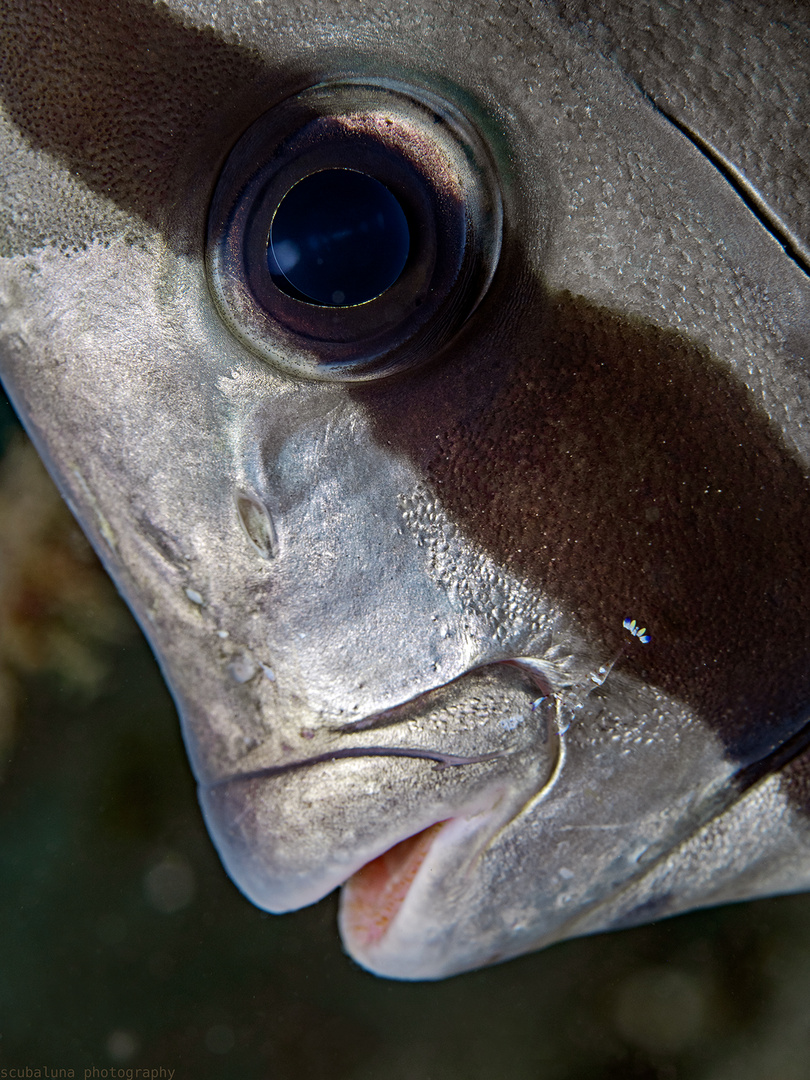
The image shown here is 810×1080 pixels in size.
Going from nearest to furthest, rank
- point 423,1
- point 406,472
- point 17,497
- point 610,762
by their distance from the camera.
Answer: point 423,1
point 406,472
point 610,762
point 17,497

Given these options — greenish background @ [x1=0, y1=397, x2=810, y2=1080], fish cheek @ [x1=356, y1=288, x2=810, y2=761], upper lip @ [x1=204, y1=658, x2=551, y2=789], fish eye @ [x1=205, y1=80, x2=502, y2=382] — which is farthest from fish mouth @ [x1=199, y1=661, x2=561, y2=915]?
greenish background @ [x1=0, y1=397, x2=810, y2=1080]

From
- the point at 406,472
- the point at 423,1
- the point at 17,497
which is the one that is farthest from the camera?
the point at 17,497

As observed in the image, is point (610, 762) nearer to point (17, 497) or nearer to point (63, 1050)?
point (17, 497)

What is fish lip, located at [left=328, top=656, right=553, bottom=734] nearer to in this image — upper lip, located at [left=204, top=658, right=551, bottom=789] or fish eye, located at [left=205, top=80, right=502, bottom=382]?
upper lip, located at [left=204, top=658, right=551, bottom=789]

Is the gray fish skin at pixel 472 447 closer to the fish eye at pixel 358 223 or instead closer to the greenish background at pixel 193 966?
the fish eye at pixel 358 223

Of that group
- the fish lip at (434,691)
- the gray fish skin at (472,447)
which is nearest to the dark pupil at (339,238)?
the gray fish skin at (472,447)

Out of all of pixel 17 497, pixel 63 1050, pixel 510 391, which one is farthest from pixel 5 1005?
pixel 510 391
